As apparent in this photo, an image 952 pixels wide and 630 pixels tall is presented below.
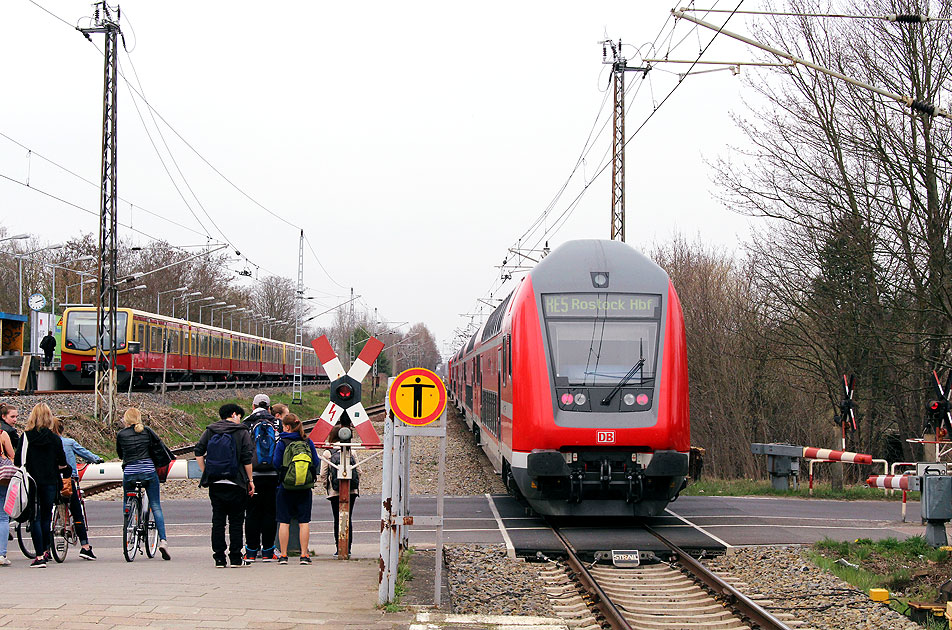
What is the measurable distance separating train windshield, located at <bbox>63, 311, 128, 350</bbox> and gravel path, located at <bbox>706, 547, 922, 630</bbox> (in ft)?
96.8

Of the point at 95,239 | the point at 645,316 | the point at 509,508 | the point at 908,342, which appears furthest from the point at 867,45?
the point at 95,239

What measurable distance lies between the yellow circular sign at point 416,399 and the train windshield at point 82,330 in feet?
97.8

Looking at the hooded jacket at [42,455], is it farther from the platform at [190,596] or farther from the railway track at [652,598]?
the railway track at [652,598]

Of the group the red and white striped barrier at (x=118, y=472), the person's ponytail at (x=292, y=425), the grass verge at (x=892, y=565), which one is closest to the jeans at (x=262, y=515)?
the person's ponytail at (x=292, y=425)

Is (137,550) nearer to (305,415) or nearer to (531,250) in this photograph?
(531,250)

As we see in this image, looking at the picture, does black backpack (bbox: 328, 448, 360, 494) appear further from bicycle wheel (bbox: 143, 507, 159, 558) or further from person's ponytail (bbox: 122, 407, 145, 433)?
person's ponytail (bbox: 122, 407, 145, 433)

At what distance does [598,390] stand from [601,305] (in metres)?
1.21

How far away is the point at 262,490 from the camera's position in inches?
412

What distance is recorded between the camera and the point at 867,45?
2177 centimetres

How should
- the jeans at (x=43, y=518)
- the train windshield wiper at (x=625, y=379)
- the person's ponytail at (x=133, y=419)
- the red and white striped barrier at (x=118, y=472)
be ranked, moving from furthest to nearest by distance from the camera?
1. the red and white striped barrier at (x=118, y=472)
2. the train windshield wiper at (x=625, y=379)
3. the person's ponytail at (x=133, y=419)
4. the jeans at (x=43, y=518)

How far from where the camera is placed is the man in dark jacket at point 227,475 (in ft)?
31.9

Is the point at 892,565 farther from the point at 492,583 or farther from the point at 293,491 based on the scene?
the point at 293,491

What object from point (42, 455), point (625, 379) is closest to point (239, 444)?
point (42, 455)

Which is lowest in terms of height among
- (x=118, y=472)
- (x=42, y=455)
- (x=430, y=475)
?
(x=430, y=475)
